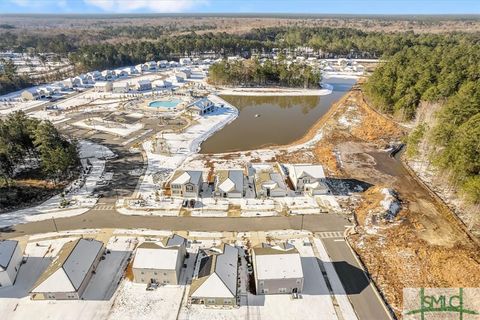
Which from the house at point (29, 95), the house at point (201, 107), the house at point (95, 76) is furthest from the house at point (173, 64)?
the house at point (201, 107)

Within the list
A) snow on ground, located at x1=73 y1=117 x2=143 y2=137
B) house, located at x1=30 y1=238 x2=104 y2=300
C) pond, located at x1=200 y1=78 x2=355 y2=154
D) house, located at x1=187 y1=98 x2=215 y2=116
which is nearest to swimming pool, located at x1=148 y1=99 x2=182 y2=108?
house, located at x1=187 y1=98 x2=215 y2=116

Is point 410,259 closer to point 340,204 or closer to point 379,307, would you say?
point 379,307

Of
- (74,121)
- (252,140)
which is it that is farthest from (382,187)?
(74,121)

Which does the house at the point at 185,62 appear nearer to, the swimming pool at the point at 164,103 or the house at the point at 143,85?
the house at the point at 143,85

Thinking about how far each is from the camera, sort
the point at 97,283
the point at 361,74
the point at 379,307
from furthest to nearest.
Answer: the point at 361,74, the point at 97,283, the point at 379,307

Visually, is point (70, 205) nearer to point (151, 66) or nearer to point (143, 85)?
point (143, 85)
